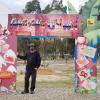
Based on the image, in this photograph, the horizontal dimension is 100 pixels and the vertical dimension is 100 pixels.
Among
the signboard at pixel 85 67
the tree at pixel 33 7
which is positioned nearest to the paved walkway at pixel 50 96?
the signboard at pixel 85 67

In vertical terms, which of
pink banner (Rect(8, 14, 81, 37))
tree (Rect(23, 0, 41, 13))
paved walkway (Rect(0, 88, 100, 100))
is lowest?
paved walkway (Rect(0, 88, 100, 100))

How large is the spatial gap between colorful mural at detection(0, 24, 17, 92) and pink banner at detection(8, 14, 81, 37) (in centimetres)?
42

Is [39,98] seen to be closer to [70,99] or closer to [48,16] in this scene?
[70,99]

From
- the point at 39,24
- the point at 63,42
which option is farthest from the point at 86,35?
the point at 63,42

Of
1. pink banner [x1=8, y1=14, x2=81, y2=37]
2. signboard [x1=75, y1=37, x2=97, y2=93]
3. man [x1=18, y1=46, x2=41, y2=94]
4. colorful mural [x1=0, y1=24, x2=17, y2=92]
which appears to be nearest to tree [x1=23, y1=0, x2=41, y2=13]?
pink banner [x1=8, y1=14, x2=81, y2=37]

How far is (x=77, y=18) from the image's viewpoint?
17391 mm

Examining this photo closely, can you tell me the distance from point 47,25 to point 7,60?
188 cm

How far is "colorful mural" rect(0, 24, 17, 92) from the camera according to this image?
17047 mm

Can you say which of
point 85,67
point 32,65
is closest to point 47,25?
point 32,65

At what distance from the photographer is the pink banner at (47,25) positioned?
17297 mm

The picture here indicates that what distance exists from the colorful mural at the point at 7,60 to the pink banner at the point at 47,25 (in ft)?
1.39

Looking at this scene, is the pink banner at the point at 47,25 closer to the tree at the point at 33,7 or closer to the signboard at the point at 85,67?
the signboard at the point at 85,67

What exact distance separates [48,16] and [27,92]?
2783 mm

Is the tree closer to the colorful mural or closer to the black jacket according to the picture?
the colorful mural
